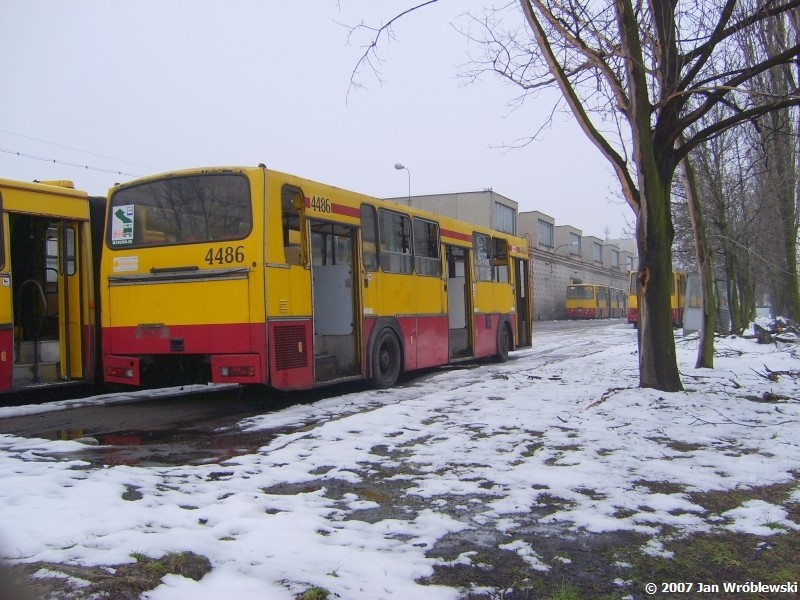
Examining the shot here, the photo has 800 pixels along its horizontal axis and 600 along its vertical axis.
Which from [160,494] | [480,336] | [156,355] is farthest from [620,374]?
[160,494]

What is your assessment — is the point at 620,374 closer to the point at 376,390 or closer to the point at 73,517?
the point at 376,390

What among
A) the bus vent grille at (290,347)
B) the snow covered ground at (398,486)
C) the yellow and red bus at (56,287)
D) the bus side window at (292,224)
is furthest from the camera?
the yellow and red bus at (56,287)

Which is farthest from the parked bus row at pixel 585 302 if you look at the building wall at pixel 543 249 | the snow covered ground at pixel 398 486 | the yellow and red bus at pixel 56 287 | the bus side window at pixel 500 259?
the yellow and red bus at pixel 56 287

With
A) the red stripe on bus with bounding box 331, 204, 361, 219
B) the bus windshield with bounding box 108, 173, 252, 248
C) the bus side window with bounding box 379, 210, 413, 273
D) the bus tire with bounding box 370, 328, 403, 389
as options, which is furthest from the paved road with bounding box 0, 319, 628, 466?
the red stripe on bus with bounding box 331, 204, 361, 219

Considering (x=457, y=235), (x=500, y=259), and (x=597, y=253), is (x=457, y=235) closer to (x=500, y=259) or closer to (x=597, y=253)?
(x=500, y=259)

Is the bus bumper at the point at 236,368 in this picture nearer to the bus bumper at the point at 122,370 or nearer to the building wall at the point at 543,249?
the bus bumper at the point at 122,370

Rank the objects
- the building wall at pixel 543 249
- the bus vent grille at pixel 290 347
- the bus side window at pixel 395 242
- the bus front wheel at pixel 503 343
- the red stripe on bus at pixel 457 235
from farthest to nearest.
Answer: the building wall at pixel 543 249
the bus front wheel at pixel 503 343
the red stripe on bus at pixel 457 235
the bus side window at pixel 395 242
the bus vent grille at pixel 290 347

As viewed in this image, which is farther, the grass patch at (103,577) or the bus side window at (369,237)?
the bus side window at (369,237)

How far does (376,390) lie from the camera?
1109cm

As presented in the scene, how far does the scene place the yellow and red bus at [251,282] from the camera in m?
8.52

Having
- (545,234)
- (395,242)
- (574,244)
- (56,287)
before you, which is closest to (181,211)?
(56,287)

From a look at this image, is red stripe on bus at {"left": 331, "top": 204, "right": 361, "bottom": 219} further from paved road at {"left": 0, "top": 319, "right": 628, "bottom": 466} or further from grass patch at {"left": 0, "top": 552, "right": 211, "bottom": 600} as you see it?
grass patch at {"left": 0, "top": 552, "right": 211, "bottom": 600}

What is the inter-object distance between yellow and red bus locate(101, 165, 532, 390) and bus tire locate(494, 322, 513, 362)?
5012 millimetres

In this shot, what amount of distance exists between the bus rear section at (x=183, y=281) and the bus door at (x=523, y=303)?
10.7 metres
